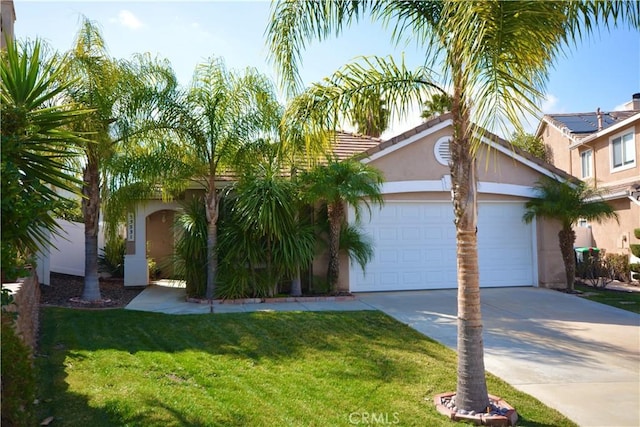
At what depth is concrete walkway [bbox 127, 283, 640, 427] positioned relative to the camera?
5.69 metres

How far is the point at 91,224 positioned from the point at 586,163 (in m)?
21.8

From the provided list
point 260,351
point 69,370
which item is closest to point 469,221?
point 260,351

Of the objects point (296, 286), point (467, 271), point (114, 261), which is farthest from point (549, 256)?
point (114, 261)

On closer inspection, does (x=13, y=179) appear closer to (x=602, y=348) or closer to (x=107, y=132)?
(x=107, y=132)

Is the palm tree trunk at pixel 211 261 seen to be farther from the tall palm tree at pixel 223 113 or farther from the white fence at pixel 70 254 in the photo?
the white fence at pixel 70 254

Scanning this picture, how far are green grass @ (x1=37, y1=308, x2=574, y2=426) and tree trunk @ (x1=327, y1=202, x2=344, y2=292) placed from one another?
9.70 ft

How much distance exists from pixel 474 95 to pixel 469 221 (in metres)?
1.41

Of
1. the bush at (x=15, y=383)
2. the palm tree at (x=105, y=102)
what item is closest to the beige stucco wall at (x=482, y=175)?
the palm tree at (x=105, y=102)

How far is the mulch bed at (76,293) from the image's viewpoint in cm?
1108

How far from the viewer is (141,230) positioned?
14906 mm

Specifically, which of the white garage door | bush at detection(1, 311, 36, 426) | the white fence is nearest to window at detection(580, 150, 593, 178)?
the white garage door

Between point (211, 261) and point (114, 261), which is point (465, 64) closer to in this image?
point (211, 261)

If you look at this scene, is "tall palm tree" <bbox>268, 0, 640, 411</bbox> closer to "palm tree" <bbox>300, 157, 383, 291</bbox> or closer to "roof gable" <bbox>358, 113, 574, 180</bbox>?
"palm tree" <bbox>300, 157, 383, 291</bbox>

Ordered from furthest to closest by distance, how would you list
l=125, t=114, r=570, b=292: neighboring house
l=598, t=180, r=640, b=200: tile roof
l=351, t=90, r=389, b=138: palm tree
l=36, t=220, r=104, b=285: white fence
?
1. l=598, t=180, r=640, b=200: tile roof
2. l=36, t=220, r=104, b=285: white fence
3. l=125, t=114, r=570, b=292: neighboring house
4. l=351, t=90, r=389, b=138: palm tree
